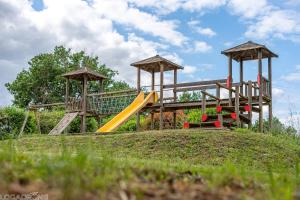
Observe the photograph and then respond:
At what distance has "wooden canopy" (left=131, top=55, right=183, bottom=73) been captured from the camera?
67.3ft

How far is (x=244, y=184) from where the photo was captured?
3387 millimetres

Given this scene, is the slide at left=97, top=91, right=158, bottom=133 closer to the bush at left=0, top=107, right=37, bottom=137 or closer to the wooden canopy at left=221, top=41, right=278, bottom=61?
the wooden canopy at left=221, top=41, right=278, bottom=61

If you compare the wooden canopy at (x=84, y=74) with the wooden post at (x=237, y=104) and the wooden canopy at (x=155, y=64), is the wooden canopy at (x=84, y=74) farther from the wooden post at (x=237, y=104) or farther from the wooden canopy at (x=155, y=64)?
the wooden post at (x=237, y=104)

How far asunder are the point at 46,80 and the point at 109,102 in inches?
733

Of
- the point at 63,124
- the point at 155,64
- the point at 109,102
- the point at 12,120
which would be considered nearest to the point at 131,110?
the point at 109,102

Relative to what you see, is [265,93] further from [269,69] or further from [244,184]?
[244,184]

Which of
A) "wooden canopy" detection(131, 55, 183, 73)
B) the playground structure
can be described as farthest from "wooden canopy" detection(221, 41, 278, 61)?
"wooden canopy" detection(131, 55, 183, 73)

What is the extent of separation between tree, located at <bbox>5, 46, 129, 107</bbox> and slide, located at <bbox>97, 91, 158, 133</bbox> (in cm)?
1920

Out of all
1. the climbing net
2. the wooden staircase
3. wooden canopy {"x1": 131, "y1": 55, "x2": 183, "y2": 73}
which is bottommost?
the wooden staircase

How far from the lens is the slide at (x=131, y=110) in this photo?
1936 cm

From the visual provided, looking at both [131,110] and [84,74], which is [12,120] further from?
[131,110]

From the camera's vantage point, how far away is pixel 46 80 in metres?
39.2

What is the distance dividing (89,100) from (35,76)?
1785 cm

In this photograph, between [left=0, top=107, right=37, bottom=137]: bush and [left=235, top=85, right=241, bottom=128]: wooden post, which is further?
[left=0, top=107, right=37, bottom=137]: bush
